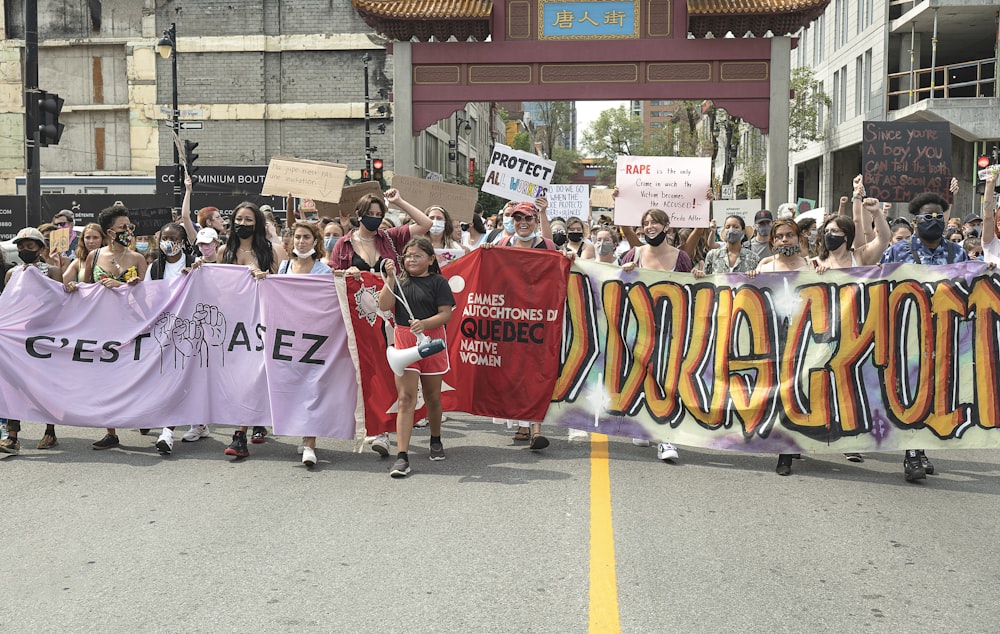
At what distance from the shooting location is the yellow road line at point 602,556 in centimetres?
438

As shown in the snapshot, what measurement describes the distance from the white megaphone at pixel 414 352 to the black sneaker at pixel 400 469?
1.99ft

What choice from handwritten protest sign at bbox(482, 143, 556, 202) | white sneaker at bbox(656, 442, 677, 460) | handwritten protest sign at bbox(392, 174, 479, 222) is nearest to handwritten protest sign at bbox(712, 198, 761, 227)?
handwritten protest sign at bbox(392, 174, 479, 222)

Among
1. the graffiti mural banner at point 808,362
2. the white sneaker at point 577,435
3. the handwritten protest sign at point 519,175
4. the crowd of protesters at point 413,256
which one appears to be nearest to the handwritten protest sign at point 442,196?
the handwritten protest sign at point 519,175

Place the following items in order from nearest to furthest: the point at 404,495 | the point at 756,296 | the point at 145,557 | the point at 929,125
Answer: the point at 145,557
the point at 404,495
the point at 756,296
the point at 929,125

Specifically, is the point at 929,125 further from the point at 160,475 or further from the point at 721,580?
the point at 160,475

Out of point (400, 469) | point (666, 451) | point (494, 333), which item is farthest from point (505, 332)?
point (400, 469)

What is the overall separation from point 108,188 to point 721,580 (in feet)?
153

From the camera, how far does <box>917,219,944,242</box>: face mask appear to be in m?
7.80

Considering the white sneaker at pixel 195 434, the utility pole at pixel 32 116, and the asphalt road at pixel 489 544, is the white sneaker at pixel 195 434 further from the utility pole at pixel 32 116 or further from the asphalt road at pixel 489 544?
the utility pole at pixel 32 116

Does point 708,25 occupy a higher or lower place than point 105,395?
higher

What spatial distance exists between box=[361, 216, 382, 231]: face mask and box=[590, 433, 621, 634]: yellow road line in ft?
8.07

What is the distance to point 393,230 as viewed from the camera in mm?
8617

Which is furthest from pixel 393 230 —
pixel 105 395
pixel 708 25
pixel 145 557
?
pixel 708 25

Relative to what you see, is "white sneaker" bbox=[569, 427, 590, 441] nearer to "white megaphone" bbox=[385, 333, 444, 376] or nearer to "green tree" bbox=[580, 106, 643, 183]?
"white megaphone" bbox=[385, 333, 444, 376]
